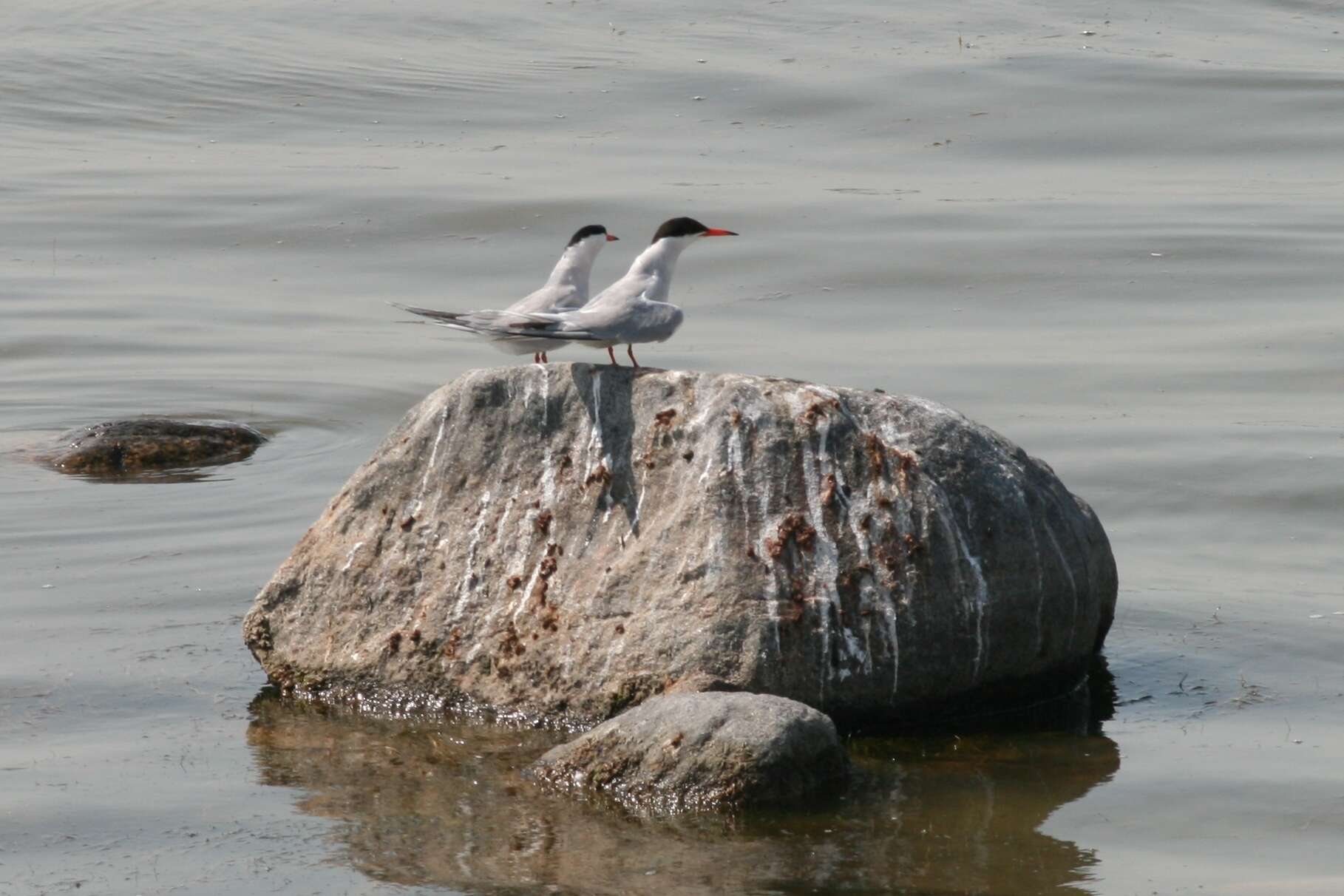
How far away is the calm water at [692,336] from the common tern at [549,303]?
1.62 meters

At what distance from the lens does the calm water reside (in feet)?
21.0

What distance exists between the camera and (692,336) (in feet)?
49.8

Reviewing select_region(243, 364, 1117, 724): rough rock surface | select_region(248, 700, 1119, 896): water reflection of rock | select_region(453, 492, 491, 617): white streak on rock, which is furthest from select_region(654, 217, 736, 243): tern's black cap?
select_region(248, 700, 1119, 896): water reflection of rock

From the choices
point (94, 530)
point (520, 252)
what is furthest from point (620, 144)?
point (94, 530)

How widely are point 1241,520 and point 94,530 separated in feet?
21.4

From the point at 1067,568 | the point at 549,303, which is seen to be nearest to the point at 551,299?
the point at 549,303

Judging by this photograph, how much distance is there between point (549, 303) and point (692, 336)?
6.98 m

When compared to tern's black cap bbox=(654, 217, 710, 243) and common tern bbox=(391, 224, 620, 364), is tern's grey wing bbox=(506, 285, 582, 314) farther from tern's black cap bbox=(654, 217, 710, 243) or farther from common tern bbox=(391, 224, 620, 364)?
tern's black cap bbox=(654, 217, 710, 243)

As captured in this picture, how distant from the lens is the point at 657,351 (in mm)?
14797

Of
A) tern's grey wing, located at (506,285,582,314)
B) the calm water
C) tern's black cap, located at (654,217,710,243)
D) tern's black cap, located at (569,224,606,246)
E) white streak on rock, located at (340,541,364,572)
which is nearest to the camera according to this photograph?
the calm water

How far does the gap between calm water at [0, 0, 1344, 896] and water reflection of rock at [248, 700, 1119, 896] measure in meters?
0.02

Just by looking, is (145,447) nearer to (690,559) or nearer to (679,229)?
(679,229)

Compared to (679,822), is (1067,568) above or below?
above

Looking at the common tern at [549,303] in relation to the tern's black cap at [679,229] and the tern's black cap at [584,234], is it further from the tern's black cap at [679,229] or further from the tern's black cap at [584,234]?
the tern's black cap at [679,229]
